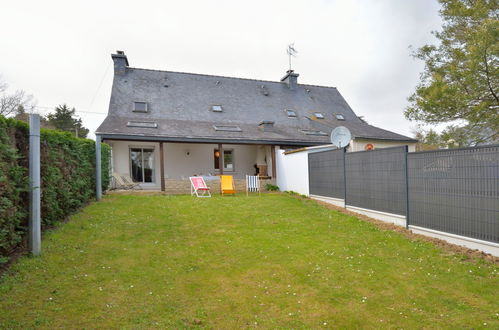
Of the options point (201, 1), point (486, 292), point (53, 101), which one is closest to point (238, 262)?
point (486, 292)

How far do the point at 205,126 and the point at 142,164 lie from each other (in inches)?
147

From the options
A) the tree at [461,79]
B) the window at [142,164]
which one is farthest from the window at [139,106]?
the tree at [461,79]

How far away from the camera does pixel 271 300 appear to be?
3.16 meters

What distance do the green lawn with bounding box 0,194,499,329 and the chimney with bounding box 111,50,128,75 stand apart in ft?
45.0

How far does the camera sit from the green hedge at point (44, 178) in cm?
367

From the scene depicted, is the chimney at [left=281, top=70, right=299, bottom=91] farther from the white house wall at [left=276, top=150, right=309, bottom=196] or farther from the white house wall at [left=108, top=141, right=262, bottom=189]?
the white house wall at [left=276, top=150, right=309, bottom=196]

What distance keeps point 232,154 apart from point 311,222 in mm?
10482

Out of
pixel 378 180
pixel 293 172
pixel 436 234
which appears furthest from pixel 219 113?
pixel 436 234

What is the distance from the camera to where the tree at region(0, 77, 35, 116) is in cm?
2427

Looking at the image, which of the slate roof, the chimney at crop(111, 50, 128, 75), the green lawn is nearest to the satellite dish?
the slate roof

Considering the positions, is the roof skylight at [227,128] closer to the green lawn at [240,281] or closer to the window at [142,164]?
the window at [142,164]

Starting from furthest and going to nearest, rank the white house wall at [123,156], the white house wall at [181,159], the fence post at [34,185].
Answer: the white house wall at [181,159], the white house wall at [123,156], the fence post at [34,185]

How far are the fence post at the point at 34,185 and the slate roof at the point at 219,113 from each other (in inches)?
318

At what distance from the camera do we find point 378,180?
6867 millimetres
